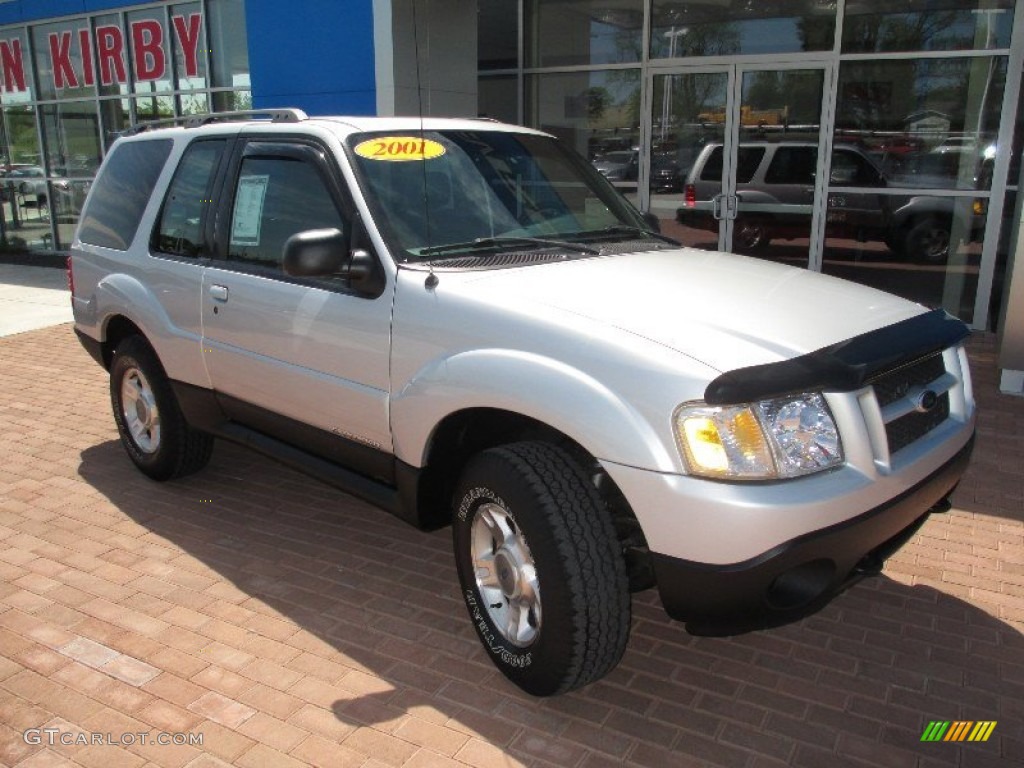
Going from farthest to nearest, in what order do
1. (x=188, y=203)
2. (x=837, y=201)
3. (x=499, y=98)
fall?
1. (x=499, y=98)
2. (x=837, y=201)
3. (x=188, y=203)

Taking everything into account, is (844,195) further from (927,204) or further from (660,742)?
(660,742)

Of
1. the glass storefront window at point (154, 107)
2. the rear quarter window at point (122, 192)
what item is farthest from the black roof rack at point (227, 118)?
the glass storefront window at point (154, 107)

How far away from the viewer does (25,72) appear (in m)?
15.0

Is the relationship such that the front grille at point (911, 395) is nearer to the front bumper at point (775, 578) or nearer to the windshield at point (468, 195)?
the front bumper at point (775, 578)

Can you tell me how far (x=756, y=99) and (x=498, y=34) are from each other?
3.59 metres

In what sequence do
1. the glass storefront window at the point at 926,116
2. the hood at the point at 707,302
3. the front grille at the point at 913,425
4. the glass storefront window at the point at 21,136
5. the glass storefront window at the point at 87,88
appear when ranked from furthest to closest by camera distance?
the glass storefront window at the point at 21,136
the glass storefront window at the point at 87,88
the glass storefront window at the point at 926,116
the front grille at the point at 913,425
the hood at the point at 707,302

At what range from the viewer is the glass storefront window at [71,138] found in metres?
14.5

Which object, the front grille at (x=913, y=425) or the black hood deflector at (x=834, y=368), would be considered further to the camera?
the front grille at (x=913, y=425)

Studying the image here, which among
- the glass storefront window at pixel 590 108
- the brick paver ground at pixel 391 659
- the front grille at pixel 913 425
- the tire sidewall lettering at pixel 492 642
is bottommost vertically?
the brick paver ground at pixel 391 659

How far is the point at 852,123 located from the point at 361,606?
312 inches

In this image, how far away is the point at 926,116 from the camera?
354 inches

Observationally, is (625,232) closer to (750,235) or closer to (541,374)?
(541,374)

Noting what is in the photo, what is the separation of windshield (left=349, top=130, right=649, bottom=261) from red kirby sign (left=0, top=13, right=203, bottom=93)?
10.6 m

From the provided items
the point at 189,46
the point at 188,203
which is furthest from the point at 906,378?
the point at 189,46
